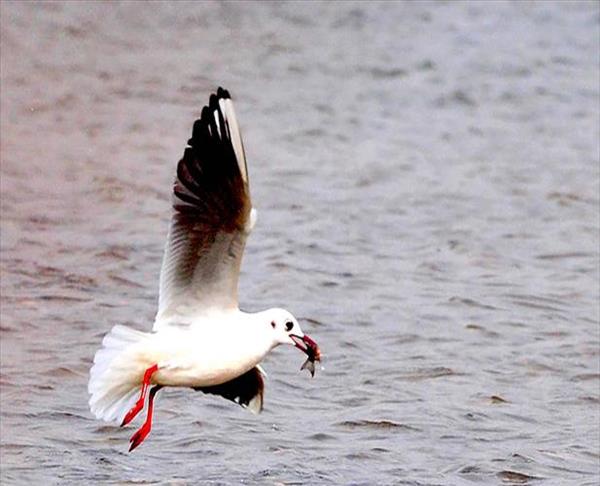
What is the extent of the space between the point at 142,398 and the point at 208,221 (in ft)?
2.20

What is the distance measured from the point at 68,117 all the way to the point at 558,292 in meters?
4.50

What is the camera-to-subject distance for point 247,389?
661cm

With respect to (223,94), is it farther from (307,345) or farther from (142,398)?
(142,398)

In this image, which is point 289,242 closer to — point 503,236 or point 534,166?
point 503,236

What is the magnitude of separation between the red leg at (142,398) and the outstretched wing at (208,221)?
0.23m

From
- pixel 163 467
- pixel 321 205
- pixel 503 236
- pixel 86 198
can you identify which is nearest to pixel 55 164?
pixel 86 198

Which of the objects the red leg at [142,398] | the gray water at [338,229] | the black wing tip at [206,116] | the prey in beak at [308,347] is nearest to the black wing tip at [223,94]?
the black wing tip at [206,116]

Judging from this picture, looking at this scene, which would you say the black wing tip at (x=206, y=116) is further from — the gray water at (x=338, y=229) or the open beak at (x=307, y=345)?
the gray water at (x=338, y=229)

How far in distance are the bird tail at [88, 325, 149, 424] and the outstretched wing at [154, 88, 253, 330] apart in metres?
0.19

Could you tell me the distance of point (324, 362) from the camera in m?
8.72

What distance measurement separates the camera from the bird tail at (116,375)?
614cm

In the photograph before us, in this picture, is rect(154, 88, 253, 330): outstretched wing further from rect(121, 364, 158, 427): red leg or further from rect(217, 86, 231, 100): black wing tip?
rect(121, 364, 158, 427): red leg

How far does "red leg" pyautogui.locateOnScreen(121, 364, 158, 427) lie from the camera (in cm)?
600

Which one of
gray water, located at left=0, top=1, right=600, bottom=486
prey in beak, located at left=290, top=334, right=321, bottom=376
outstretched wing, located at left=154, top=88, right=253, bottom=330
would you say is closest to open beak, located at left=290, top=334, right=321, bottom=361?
prey in beak, located at left=290, top=334, right=321, bottom=376
